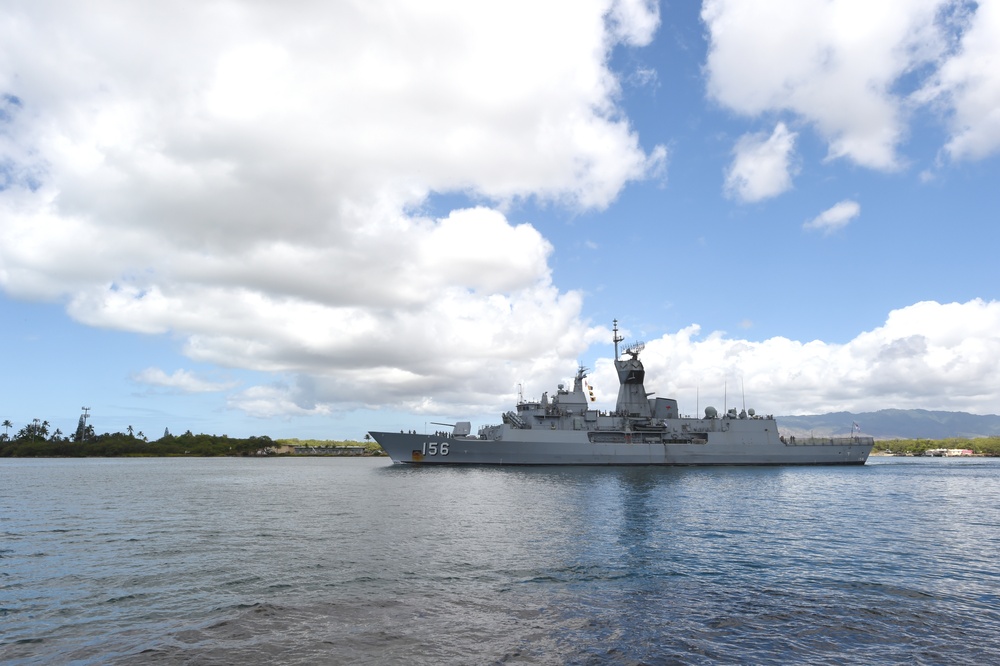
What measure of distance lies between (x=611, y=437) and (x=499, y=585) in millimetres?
48920

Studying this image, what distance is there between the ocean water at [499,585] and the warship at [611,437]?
1145 inches

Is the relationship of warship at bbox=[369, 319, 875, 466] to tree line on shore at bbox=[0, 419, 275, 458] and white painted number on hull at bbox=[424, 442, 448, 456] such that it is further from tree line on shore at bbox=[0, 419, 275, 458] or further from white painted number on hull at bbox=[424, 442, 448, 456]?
tree line on shore at bbox=[0, 419, 275, 458]

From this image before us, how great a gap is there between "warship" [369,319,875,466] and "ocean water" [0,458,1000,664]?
2908 centimetres

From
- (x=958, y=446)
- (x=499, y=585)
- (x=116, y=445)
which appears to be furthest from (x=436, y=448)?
(x=958, y=446)

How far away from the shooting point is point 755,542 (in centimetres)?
1959

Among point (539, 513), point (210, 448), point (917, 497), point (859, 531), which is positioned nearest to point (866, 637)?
point (859, 531)

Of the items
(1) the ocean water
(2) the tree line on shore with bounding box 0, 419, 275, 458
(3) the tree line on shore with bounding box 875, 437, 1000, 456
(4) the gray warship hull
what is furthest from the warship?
(3) the tree line on shore with bounding box 875, 437, 1000, 456

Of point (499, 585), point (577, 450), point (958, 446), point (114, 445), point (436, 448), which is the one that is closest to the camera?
point (499, 585)

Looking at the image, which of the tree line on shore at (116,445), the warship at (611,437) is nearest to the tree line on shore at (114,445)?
the tree line on shore at (116,445)

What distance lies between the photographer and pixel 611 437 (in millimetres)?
60344

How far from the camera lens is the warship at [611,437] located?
5784 cm

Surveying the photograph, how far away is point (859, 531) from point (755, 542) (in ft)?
19.6

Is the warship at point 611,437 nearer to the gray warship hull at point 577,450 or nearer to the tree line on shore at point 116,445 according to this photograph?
the gray warship hull at point 577,450

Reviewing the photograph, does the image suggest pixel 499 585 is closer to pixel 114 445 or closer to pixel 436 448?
pixel 436 448
